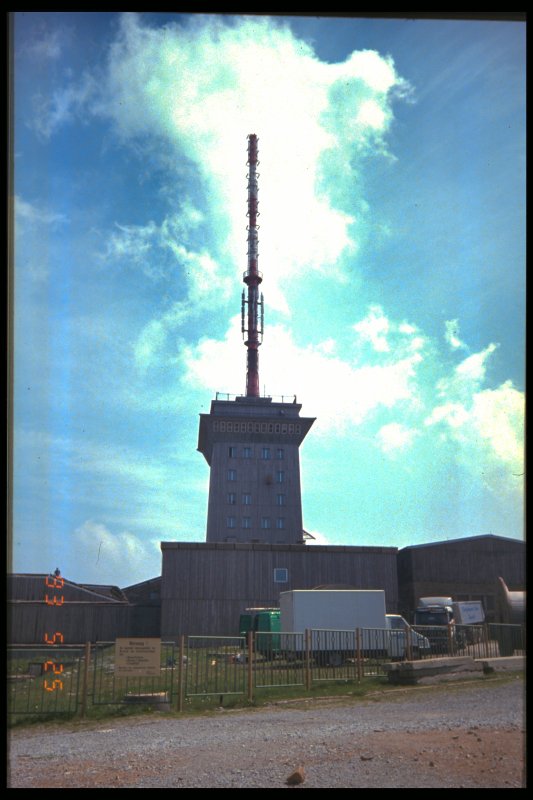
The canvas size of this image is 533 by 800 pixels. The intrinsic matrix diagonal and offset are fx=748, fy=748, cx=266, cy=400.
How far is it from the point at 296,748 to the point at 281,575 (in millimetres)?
38211

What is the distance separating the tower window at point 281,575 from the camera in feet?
160

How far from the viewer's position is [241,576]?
1906 inches

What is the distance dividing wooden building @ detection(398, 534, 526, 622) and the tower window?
984 centimetres

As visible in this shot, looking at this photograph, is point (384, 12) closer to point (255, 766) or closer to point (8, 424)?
point (8, 424)

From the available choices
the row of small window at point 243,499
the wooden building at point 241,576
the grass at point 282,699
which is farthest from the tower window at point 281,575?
the grass at point 282,699

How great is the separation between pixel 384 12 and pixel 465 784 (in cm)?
774

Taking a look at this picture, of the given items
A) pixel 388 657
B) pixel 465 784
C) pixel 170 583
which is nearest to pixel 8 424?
pixel 465 784

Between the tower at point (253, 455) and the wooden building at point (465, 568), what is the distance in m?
22.0

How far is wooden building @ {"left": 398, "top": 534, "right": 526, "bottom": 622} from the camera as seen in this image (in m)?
52.7

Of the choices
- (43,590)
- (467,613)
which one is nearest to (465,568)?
(467,613)

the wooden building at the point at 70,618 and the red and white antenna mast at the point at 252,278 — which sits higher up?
the red and white antenna mast at the point at 252,278

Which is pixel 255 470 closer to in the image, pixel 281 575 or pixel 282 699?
pixel 281 575

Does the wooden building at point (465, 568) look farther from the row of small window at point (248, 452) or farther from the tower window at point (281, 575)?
the row of small window at point (248, 452)

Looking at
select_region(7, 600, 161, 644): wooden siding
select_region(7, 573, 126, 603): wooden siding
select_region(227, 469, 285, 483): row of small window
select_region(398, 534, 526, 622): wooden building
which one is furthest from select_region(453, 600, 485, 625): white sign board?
select_region(227, 469, 285, 483): row of small window
